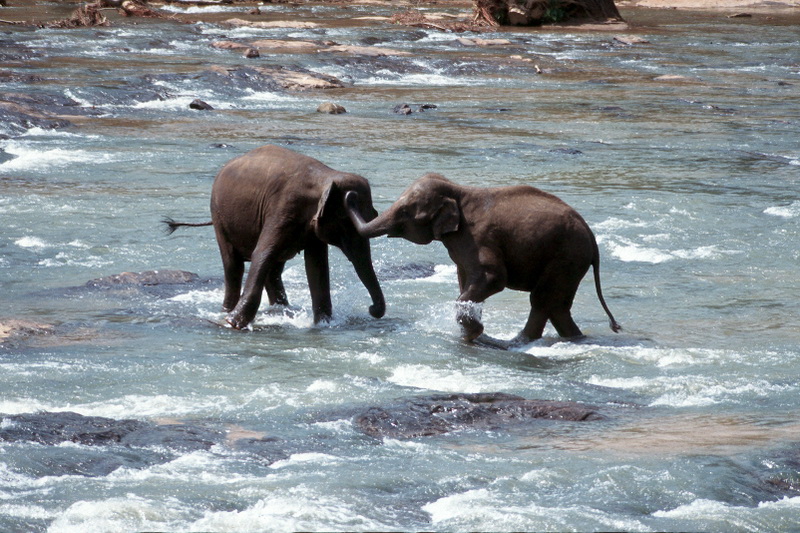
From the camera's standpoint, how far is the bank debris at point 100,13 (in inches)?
1705

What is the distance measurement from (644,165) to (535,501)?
14.9 m

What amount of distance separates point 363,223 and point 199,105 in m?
17.4

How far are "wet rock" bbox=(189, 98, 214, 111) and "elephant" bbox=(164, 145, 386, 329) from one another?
52.8 ft

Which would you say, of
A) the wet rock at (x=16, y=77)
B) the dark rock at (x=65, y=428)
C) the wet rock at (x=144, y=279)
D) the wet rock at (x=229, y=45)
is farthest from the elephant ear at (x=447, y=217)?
the wet rock at (x=229, y=45)

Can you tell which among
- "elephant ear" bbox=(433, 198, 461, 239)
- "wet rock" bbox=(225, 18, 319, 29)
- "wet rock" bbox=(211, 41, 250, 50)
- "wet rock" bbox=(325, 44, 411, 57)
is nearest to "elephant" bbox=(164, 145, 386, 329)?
"elephant ear" bbox=(433, 198, 461, 239)

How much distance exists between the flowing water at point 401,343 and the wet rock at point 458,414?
0.35ft

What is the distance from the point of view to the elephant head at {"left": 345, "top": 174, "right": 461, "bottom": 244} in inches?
378

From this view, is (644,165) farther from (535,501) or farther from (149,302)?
(535,501)

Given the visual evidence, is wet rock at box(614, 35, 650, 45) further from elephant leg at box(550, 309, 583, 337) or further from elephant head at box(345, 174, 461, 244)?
elephant head at box(345, 174, 461, 244)

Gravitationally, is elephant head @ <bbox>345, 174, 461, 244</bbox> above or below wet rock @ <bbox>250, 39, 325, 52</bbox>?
above

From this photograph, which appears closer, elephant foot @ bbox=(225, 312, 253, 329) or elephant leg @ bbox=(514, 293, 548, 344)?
elephant leg @ bbox=(514, 293, 548, 344)

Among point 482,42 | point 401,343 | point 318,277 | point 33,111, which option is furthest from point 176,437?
point 482,42

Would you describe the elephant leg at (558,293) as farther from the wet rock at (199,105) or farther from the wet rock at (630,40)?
the wet rock at (630,40)

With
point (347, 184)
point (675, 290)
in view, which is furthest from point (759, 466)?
point (675, 290)
